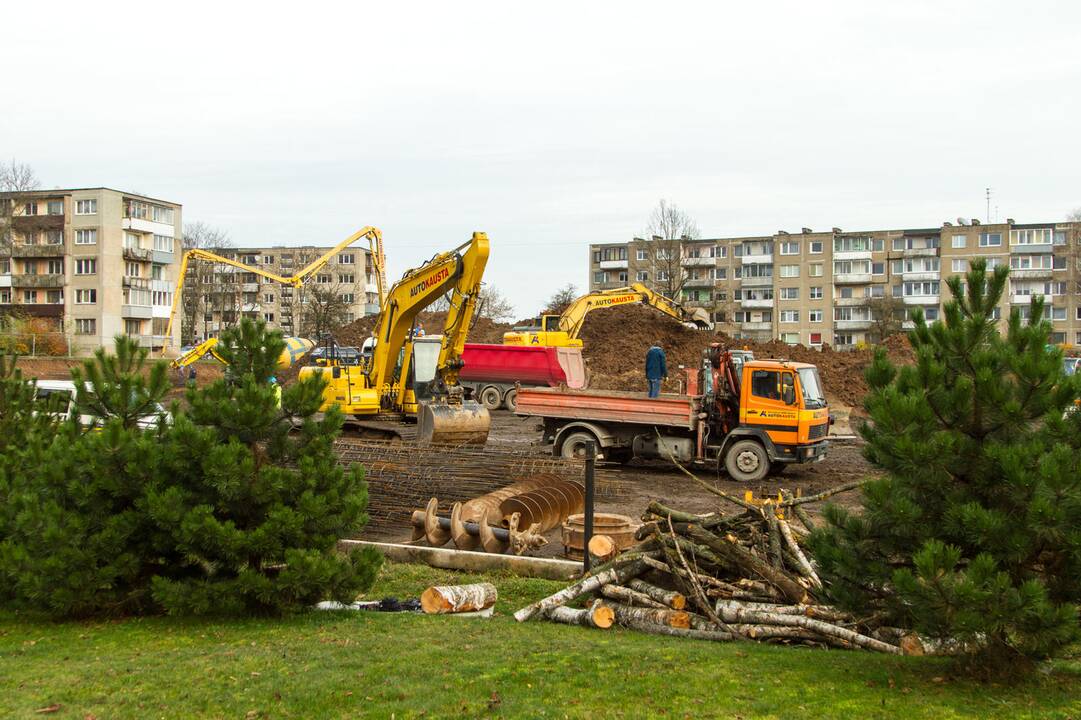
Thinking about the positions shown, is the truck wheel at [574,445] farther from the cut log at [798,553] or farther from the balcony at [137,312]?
the balcony at [137,312]

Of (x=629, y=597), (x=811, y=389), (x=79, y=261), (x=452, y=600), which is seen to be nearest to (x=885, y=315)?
(x=79, y=261)

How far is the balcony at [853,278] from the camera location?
92.8 metres

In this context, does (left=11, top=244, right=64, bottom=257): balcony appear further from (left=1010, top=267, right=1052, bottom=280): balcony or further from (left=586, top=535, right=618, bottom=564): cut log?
(left=1010, top=267, right=1052, bottom=280): balcony

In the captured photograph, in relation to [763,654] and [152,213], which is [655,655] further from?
[152,213]

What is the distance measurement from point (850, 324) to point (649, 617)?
287 ft

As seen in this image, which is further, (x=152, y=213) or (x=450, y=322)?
(x=152, y=213)

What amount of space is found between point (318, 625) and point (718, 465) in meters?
12.1

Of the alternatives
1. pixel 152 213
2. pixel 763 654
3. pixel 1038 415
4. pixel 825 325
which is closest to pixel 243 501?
pixel 763 654

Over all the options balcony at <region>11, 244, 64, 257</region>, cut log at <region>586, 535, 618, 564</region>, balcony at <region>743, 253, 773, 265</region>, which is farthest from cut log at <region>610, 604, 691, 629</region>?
balcony at <region>743, 253, 773, 265</region>

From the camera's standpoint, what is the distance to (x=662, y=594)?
360 inches

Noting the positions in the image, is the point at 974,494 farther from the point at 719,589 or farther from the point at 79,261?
the point at 79,261

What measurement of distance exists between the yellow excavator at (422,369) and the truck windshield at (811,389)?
6.51 meters

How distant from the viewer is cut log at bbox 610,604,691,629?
29.0 ft

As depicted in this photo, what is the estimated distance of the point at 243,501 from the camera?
9133 mm
